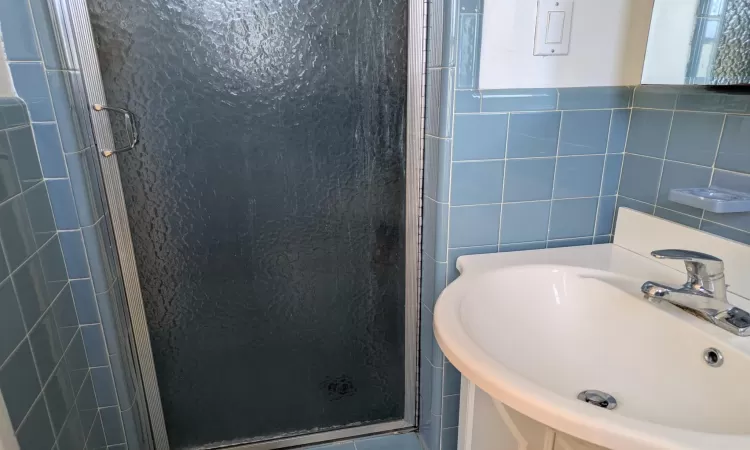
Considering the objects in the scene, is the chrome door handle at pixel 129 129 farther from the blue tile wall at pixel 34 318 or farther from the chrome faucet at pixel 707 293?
the chrome faucet at pixel 707 293

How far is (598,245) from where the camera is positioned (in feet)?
3.90

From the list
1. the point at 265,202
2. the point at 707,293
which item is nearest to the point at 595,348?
the point at 707,293

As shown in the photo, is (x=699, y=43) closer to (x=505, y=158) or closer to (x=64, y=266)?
(x=505, y=158)

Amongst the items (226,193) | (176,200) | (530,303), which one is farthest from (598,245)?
(176,200)

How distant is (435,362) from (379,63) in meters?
0.83

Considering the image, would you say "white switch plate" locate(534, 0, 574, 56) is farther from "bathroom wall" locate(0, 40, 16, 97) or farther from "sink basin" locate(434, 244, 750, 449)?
"bathroom wall" locate(0, 40, 16, 97)

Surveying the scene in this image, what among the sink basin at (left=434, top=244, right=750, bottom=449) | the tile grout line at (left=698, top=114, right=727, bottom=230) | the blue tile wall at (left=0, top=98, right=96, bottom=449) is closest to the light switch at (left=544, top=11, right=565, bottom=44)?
the tile grout line at (left=698, top=114, right=727, bottom=230)

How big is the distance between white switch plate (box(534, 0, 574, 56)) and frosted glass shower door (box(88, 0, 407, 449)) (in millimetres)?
334

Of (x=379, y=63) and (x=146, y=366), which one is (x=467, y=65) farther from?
(x=146, y=366)

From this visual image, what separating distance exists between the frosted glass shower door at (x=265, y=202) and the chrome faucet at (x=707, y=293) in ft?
2.34

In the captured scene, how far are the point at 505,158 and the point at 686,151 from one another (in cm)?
38

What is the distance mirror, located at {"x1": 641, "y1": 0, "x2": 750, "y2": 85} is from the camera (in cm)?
86

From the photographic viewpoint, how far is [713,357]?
750mm

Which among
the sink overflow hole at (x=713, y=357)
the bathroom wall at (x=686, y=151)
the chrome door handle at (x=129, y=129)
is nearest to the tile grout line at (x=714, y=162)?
the bathroom wall at (x=686, y=151)
